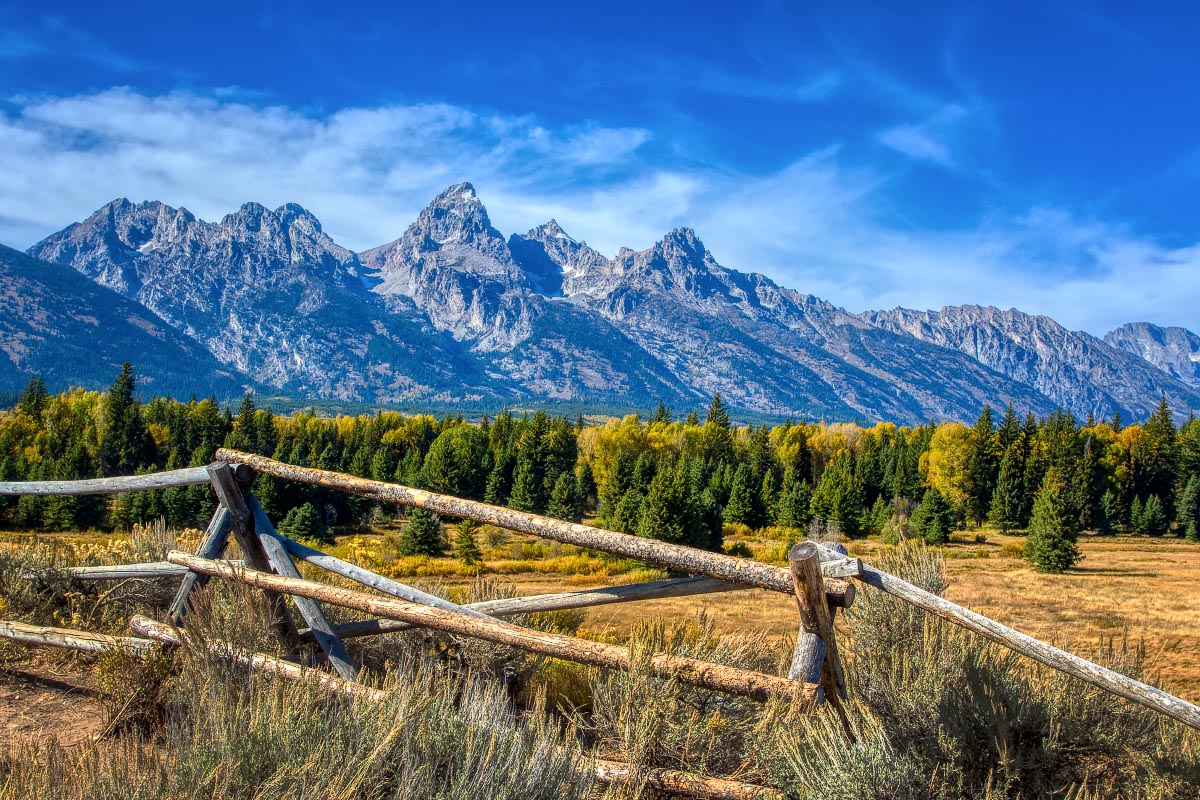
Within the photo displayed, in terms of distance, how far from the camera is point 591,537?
372 centimetres

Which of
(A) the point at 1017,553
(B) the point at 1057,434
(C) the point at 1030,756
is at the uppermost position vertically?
(B) the point at 1057,434

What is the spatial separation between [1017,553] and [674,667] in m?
51.3

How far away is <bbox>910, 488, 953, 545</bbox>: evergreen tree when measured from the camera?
155 ft

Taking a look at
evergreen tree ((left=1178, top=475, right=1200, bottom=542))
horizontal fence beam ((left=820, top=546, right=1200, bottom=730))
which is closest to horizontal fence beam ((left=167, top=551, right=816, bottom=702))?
horizontal fence beam ((left=820, top=546, right=1200, bottom=730))

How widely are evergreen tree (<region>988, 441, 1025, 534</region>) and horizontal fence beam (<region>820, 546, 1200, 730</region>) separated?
217ft

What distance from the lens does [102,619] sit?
5461 mm

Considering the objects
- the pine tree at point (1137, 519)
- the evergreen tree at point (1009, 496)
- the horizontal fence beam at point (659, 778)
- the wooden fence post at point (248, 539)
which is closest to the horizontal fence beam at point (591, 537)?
the wooden fence post at point (248, 539)

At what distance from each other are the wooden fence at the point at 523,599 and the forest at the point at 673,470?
34.3m

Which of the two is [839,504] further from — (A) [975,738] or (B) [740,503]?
(A) [975,738]

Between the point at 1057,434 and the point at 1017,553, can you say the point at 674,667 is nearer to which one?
the point at 1017,553

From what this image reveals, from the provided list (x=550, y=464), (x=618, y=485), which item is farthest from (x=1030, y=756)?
(x=550, y=464)

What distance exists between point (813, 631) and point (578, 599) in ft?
4.86


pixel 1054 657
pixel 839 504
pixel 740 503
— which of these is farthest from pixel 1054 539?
pixel 1054 657

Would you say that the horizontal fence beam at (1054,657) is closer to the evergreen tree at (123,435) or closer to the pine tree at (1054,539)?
the pine tree at (1054,539)
